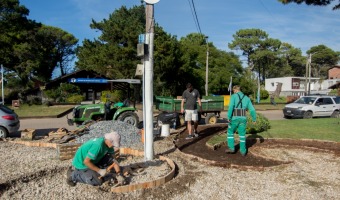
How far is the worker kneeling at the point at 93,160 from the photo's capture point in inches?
214

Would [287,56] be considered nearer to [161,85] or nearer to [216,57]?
[216,57]

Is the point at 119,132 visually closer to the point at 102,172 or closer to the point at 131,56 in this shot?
the point at 102,172

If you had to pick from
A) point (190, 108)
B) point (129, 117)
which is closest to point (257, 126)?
point (190, 108)

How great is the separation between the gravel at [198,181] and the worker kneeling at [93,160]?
163mm

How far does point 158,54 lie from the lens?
31906mm

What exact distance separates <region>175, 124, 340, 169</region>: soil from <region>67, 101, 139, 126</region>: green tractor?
2.58 meters

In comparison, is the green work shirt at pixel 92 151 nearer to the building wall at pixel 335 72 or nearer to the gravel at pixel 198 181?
the gravel at pixel 198 181

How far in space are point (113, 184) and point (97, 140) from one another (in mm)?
895

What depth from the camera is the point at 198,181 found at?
20.4 ft

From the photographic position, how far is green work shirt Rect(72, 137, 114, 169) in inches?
213

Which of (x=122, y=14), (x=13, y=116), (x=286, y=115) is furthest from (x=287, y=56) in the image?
(x=13, y=116)

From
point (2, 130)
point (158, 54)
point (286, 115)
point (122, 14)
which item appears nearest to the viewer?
point (2, 130)

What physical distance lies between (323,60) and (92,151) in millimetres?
104681

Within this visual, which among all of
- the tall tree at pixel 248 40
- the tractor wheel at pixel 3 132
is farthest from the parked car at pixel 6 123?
the tall tree at pixel 248 40
